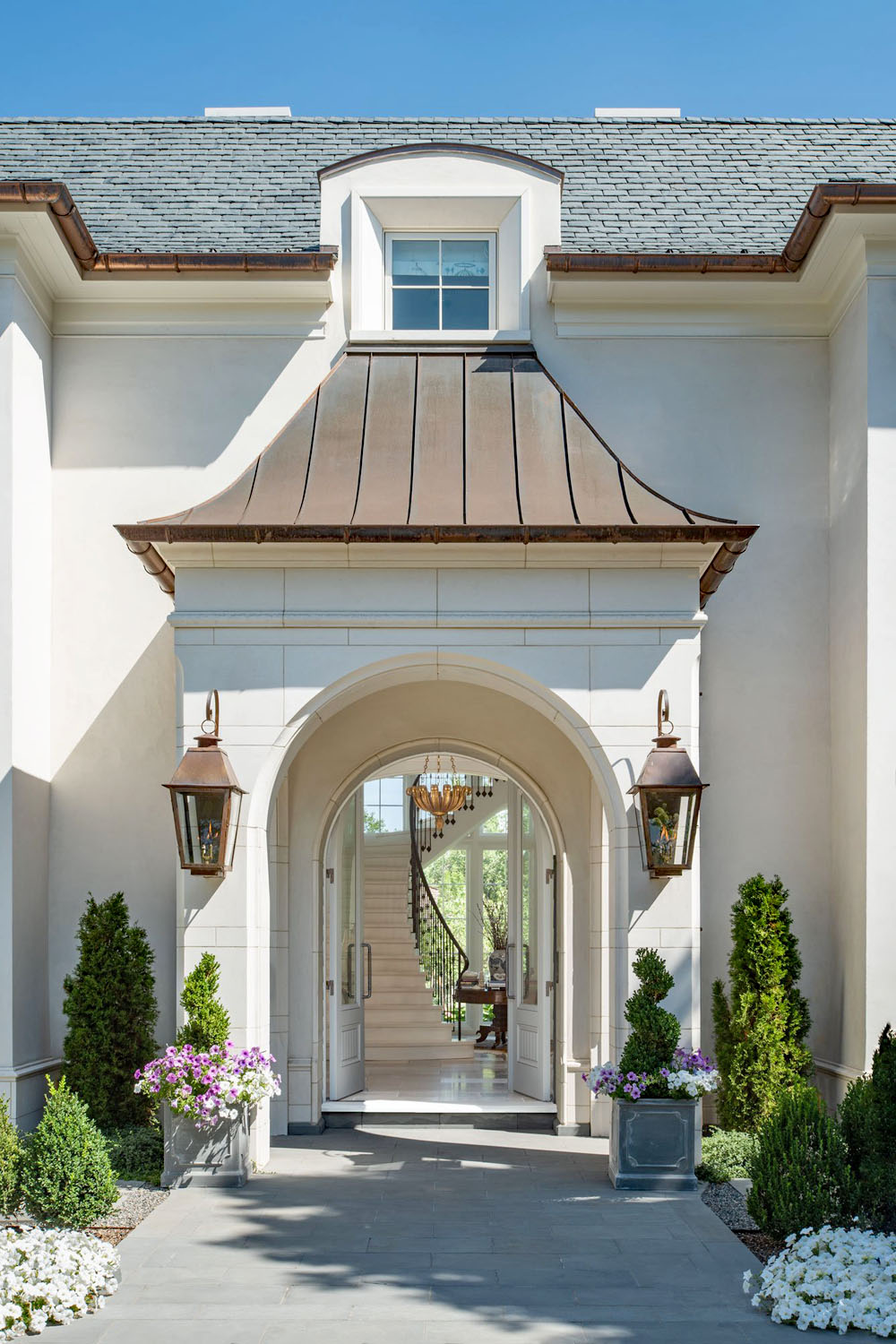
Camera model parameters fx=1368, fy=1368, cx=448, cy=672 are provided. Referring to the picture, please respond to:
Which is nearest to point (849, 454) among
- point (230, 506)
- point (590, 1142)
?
point (230, 506)

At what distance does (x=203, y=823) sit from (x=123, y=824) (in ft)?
6.68

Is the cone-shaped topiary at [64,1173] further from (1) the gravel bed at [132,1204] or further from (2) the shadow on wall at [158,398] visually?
(2) the shadow on wall at [158,398]

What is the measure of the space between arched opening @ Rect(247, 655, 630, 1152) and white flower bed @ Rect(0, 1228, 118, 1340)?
398cm

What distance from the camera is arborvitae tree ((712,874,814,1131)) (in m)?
9.88

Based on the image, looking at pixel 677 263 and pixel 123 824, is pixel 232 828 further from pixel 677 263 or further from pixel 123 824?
pixel 677 263

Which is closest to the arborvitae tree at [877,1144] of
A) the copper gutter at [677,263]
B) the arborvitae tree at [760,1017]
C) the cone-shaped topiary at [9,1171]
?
the arborvitae tree at [760,1017]

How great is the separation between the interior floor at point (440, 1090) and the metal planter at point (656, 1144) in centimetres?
268

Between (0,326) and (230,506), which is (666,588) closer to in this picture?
(230,506)

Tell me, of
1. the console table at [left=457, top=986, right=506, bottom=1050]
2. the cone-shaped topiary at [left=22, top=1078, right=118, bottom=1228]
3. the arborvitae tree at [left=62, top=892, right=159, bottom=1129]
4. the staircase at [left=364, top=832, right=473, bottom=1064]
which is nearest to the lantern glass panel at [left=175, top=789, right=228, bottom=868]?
the arborvitae tree at [left=62, top=892, right=159, bottom=1129]

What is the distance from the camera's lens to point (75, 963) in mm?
10734

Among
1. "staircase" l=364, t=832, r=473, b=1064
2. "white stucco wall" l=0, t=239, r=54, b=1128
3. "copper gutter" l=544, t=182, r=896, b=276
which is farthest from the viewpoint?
"staircase" l=364, t=832, r=473, b=1064

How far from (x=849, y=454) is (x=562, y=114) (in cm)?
554

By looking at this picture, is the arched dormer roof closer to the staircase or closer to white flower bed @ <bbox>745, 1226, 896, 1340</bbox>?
white flower bed @ <bbox>745, 1226, 896, 1340</bbox>

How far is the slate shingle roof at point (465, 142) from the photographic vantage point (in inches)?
468
